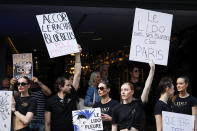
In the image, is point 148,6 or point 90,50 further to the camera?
point 90,50

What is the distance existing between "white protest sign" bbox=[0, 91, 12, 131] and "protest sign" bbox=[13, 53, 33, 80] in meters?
1.06

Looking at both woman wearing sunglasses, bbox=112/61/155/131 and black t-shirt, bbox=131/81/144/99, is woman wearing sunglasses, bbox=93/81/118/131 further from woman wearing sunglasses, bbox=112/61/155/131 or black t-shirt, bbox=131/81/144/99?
black t-shirt, bbox=131/81/144/99

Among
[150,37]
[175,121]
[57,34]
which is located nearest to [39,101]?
[57,34]

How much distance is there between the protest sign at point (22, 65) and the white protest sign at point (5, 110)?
3.46ft

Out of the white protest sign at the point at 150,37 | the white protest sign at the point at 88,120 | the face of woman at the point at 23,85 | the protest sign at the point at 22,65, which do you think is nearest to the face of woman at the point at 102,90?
the white protest sign at the point at 88,120

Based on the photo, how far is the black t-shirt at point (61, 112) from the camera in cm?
620

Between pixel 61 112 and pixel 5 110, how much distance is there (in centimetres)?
87

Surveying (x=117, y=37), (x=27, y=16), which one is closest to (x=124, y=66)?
(x=117, y=37)

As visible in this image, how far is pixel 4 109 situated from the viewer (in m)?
6.11

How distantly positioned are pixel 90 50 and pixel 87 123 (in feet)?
30.7

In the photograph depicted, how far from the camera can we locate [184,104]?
6559mm

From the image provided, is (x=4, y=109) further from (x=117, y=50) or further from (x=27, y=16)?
(x=117, y=50)

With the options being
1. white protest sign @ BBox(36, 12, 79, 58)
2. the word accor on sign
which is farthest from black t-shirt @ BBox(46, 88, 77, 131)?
the word accor on sign

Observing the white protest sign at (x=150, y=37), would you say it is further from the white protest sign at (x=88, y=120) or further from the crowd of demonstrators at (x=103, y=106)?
the white protest sign at (x=88, y=120)
